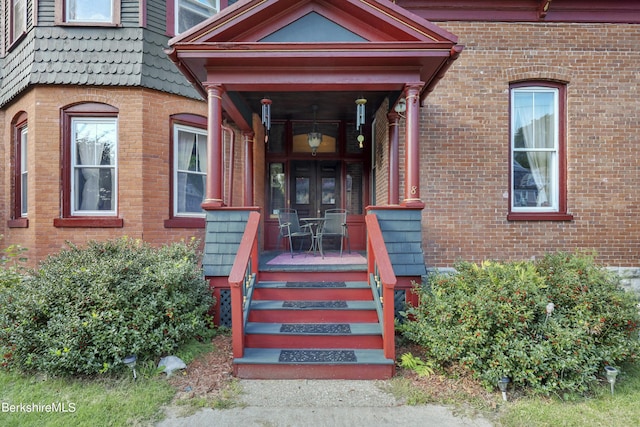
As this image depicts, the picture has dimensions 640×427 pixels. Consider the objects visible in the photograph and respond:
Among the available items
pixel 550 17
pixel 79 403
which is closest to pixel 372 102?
pixel 550 17

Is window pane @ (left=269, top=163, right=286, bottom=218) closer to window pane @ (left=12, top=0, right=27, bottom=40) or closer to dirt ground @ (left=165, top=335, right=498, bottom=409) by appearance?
dirt ground @ (left=165, top=335, right=498, bottom=409)

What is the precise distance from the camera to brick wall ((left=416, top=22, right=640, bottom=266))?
230 inches

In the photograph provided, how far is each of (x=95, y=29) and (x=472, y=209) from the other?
7.39m

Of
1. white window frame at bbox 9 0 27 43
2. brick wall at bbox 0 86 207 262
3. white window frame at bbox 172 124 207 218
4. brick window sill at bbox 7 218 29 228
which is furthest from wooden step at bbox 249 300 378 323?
white window frame at bbox 9 0 27 43

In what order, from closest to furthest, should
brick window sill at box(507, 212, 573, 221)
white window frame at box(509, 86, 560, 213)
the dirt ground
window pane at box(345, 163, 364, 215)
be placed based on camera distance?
1. the dirt ground
2. brick window sill at box(507, 212, 573, 221)
3. white window frame at box(509, 86, 560, 213)
4. window pane at box(345, 163, 364, 215)

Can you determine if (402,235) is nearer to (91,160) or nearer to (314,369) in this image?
(314,369)

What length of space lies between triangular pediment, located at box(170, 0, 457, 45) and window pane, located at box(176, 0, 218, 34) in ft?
10.0

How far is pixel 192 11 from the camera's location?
698 cm

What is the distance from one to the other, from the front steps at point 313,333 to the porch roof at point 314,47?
8.99 feet

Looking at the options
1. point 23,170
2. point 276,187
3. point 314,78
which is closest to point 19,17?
Result: point 23,170

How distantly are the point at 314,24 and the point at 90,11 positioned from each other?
4648 millimetres

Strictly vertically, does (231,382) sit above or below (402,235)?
below

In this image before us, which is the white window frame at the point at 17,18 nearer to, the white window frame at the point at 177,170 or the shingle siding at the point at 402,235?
the white window frame at the point at 177,170

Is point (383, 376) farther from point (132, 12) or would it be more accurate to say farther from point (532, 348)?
point (132, 12)
